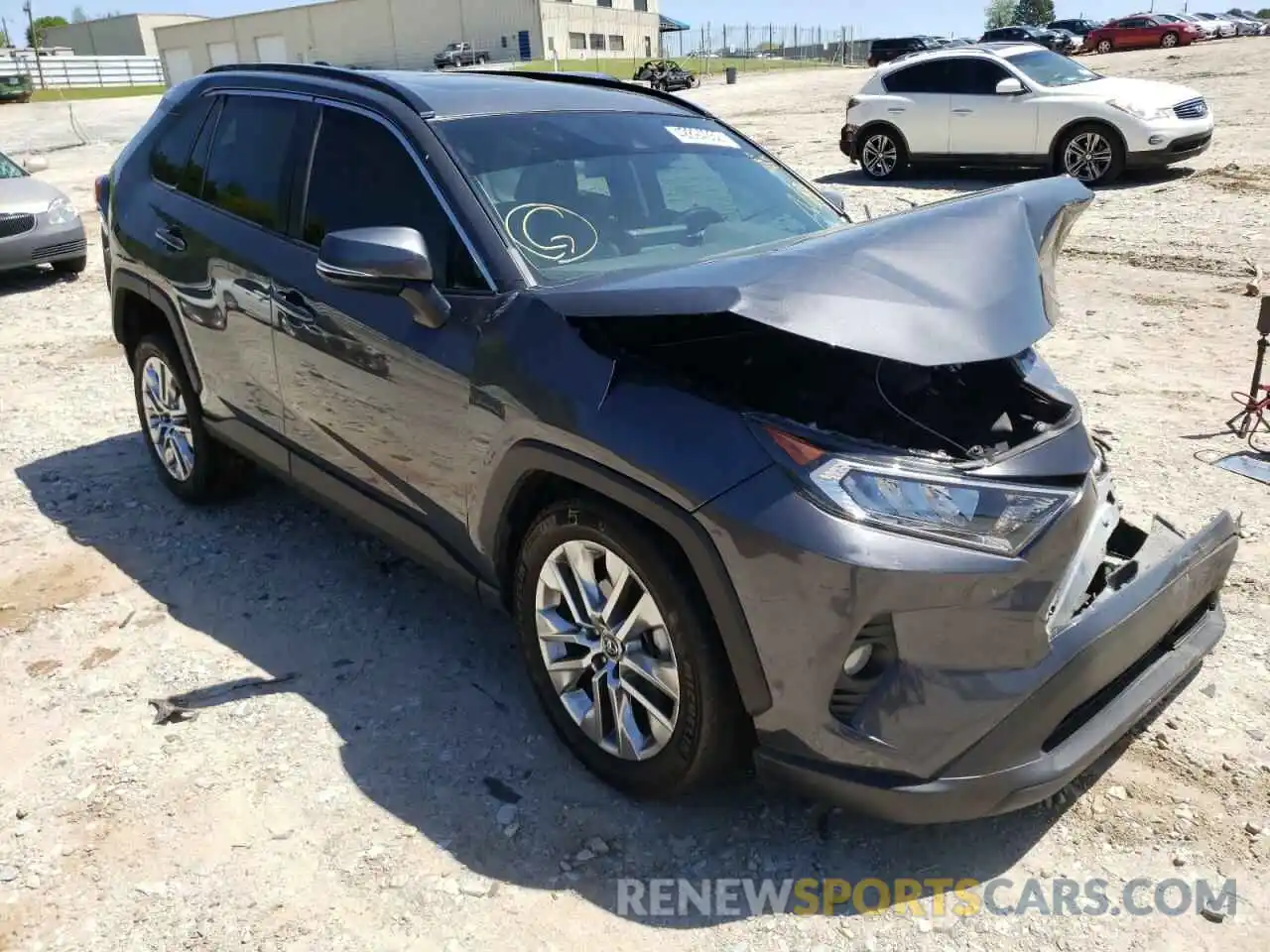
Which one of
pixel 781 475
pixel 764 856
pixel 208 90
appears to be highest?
pixel 208 90

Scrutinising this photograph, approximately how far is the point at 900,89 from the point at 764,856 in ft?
44.6

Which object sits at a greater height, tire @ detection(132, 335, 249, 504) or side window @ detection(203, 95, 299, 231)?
side window @ detection(203, 95, 299, 231)

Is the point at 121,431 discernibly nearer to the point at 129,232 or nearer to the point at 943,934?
the point at 129,232

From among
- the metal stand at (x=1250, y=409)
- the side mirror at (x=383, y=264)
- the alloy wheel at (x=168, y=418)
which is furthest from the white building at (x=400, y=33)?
the side mirror at (x=383, y=264)

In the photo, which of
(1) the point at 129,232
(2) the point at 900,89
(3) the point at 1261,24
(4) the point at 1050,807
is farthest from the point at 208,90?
(3) the point at 1261,24

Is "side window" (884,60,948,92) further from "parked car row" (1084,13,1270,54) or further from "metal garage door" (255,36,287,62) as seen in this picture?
"metal garage door" (255,36,287,62)

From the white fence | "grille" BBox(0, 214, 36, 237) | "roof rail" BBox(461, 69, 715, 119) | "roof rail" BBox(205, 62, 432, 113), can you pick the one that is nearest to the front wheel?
"grille" BBox(0, 214, 36, 237)

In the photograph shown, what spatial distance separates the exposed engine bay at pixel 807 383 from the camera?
247 cm

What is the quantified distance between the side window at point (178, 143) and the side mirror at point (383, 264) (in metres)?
2.08

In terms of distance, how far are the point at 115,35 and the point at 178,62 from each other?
662 inches

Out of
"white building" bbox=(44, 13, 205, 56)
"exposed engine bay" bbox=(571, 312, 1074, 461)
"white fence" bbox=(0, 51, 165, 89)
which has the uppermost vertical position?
"white building" bbox=(44, 13, 205, 56)

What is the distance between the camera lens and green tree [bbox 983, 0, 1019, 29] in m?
89.1

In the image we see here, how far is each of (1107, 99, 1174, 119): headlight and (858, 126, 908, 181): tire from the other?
2875 mm

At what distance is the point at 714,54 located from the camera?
230 feet
